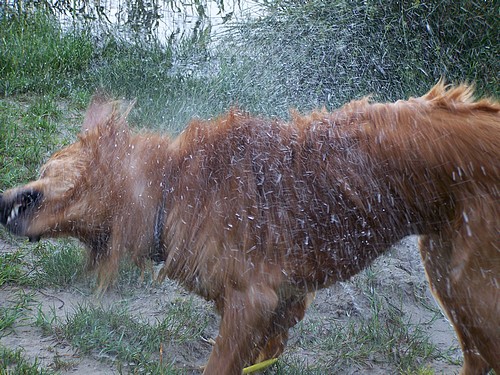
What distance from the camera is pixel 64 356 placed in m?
4.25

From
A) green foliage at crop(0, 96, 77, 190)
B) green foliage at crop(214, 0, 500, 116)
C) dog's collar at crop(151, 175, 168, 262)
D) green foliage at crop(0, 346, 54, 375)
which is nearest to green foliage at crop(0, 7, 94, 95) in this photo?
green foliage at crop(0, 96, 77, 190)

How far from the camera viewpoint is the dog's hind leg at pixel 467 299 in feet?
11.6

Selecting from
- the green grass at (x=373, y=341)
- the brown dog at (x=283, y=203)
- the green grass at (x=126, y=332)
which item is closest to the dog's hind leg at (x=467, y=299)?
the brown dog at (x=283, y=203)

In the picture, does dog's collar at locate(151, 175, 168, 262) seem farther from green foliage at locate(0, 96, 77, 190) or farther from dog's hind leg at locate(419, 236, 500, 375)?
green foliage at locate(0, 96, 77, 190)

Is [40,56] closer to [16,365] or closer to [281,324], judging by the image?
[16,365]

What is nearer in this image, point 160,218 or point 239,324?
point 239,324

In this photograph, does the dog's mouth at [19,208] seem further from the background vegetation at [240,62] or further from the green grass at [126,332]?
the background vegetation at [240,62]

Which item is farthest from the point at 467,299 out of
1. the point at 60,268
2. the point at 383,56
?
the point at 383,56

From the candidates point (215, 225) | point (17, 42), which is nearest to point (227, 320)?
point (215, 225)

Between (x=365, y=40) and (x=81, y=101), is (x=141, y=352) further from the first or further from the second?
(x=365, y=40)

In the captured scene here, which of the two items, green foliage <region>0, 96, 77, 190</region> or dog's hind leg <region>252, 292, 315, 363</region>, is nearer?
dog's hind leg <region>252, 292, 315, 363</region>

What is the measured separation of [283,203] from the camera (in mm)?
3744

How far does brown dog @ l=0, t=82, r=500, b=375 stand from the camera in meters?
3.55

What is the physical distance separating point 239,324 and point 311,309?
1680 millimetres
